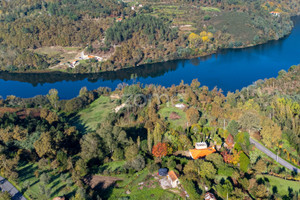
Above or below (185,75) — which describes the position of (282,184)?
above

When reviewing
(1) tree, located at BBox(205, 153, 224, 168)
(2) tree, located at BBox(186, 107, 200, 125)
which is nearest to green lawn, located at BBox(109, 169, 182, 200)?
(1) tree, located at BBox(205, 153, 224, 168)

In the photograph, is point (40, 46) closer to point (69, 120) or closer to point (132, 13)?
point (132, 13)

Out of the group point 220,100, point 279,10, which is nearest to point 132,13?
point 279,10

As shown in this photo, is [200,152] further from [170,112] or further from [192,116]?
[170,112]

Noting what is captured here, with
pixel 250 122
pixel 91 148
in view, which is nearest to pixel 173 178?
pixel 91 148

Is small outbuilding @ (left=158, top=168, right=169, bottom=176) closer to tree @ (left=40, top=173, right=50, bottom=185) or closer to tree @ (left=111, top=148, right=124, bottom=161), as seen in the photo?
tree @ (left=111, top=148, right=124, bottom=161)

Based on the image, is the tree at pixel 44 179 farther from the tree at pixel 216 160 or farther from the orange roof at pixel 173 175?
the tree at pixel 216 160
